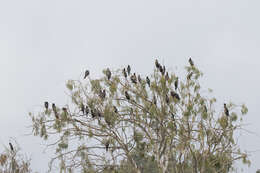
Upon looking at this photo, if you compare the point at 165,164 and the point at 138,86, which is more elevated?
the point at 138,86

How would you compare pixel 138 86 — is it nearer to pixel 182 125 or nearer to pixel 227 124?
pixel 182 125

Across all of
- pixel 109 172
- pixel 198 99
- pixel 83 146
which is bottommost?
pixel 109 172

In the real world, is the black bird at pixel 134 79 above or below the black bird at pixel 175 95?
above

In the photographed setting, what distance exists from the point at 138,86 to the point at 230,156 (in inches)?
127

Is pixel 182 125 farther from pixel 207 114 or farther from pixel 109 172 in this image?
pixel 109 172

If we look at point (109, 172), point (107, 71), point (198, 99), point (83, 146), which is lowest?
point (109, 172)

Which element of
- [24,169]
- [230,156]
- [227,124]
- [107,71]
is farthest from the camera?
[24,169]

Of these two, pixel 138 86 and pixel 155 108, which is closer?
pixel 155 108

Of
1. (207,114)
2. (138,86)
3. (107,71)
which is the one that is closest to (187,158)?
(207,114)

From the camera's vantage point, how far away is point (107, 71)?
12.4 m

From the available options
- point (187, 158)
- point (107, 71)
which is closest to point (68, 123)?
point (107, 71)

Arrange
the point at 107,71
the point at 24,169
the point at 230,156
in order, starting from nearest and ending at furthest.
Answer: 1. the point at 230,156
2. the point at 107,71
3. the point at 24,169

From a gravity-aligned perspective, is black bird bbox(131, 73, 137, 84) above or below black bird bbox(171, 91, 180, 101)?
above

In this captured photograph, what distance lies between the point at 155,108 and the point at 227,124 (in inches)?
75.4
